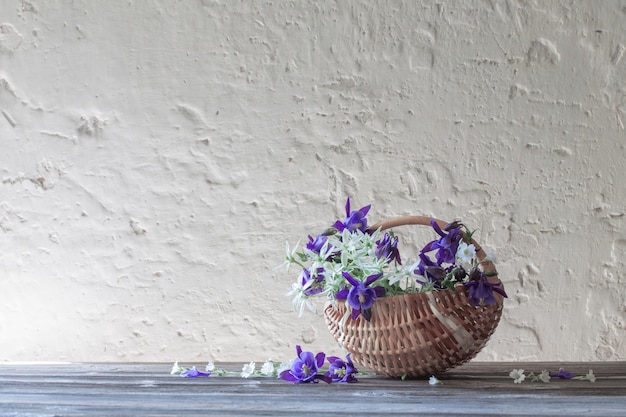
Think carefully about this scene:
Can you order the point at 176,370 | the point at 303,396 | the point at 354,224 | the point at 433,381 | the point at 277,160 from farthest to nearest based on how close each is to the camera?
1. the point at 277,160
2. the point at 176,370
3. the point at 354,224
4. the point at 433,381
5. the point at 303,396

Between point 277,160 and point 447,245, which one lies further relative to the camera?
point 277,160

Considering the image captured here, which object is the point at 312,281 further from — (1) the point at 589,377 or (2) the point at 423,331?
(1) the point at 589,377

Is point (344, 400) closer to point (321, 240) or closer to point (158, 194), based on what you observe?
point (321, 240)

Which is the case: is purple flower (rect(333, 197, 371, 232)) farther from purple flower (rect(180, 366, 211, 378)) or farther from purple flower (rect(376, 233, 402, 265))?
purple flower (rect(180, 366, 211, 378))

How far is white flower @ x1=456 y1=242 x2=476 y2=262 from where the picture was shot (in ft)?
3.67

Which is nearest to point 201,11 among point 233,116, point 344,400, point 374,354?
point 233,116

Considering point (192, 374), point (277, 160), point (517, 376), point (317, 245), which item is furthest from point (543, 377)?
point (277, 160)

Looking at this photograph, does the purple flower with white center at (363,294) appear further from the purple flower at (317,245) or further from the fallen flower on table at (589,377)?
the fallen flower on table at (589,377)

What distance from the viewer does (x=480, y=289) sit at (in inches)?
43.3

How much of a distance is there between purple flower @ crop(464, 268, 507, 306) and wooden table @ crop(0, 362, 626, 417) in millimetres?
142

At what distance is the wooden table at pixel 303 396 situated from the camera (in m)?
0.86

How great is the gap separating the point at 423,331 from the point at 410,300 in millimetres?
55

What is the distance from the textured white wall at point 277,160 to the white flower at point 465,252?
3.18 feet

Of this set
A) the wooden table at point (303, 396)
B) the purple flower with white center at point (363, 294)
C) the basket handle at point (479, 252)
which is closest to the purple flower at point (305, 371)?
the wooden table at point (303, 396)
